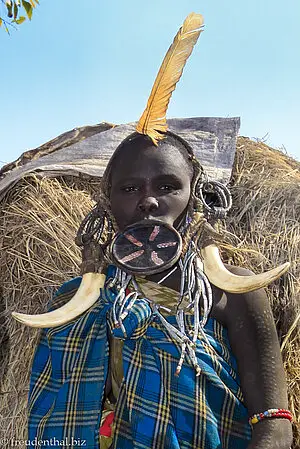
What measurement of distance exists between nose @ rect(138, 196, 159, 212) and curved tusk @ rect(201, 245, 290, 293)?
0.65 feet

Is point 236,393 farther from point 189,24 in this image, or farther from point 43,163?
point 43,163

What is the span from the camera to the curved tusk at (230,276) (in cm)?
157

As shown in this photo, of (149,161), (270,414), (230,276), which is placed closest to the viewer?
(270,414)

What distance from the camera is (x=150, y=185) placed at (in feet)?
5.81

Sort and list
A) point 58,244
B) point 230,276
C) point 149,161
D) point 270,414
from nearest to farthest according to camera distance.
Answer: point 270,414 → point 230,276 → point 149,161 → point 58,244

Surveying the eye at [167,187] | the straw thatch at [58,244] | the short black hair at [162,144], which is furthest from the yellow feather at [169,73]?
the straw thatch at [58,244]

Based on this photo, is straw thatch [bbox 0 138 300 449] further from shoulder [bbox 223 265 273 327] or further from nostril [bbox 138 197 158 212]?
nostril [bbox 138 197 158 212]

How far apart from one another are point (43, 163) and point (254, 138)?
119 centimetres

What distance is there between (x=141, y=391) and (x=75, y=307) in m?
0.30

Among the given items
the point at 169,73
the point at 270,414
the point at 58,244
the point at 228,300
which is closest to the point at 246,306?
the point at 228,300

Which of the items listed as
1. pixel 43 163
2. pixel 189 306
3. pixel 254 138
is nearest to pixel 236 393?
pixel 189 306

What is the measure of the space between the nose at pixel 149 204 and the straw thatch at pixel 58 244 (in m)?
0.77

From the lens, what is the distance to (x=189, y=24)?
1865 mm

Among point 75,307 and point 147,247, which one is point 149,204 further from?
point 75,307
